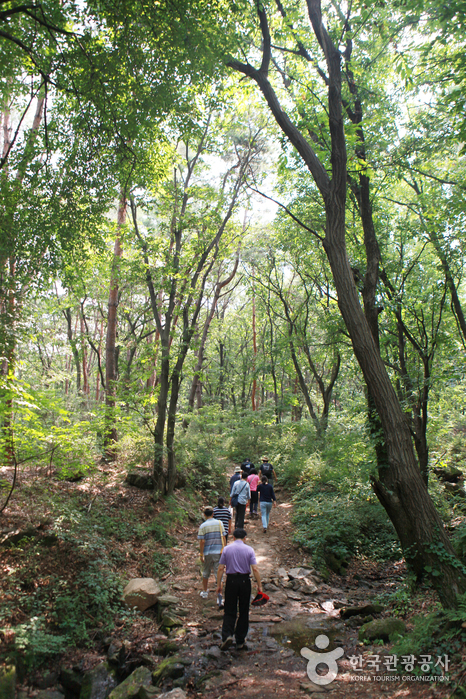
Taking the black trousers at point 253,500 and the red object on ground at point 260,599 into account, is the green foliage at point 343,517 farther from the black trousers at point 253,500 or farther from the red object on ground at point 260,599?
the red object on ground at point 260,599

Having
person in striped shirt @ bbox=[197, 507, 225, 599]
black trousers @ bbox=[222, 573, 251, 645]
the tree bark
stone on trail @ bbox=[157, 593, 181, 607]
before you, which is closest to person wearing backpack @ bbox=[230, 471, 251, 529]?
person in striped shirt @ bbox=[197, 507, 225, 599]

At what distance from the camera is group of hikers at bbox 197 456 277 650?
214 inches

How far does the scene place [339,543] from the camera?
362 inches

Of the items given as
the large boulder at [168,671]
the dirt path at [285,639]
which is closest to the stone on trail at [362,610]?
the dirt path at [285,639]

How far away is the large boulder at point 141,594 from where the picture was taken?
6.38 m

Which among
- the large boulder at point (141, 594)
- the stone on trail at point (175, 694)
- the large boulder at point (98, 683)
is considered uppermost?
the large boulder at point (141, 594)

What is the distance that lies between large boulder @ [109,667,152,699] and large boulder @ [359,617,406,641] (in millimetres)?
2899

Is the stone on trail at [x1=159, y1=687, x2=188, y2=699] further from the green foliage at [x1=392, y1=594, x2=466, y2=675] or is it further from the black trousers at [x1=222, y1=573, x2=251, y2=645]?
the green foliage at [x1=392, y1=594, x2=466, y2=675]

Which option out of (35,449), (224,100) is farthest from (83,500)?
(224,100)

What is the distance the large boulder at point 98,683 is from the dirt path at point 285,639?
3.19ft

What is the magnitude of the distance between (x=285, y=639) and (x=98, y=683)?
2593mm

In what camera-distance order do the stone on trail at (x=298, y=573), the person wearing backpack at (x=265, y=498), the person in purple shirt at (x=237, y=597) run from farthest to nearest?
the person wearing backpack at (x=265, y=498) → the stone on trail at (x=298, y=573) → the person in purple shirt at (x=237, y=597)

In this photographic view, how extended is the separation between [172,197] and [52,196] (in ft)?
17.8

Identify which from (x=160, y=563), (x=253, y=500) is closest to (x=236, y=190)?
(x=253, y=500)
